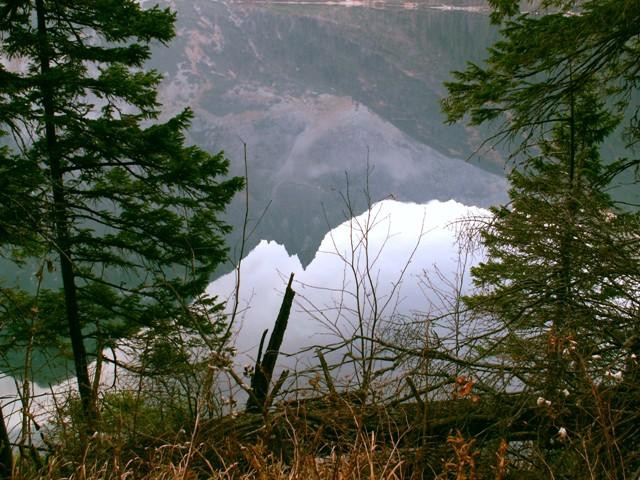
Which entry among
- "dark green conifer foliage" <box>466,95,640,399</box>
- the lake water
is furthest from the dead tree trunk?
the lake water

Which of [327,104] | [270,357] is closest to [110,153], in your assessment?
[270,357]

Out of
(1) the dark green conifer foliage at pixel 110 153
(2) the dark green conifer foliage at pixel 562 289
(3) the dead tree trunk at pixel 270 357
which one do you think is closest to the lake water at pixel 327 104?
(1) the dark green conifer foliage at pixel 110 153

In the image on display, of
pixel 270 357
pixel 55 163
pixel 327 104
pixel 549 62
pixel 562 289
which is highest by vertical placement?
pixel 327 104

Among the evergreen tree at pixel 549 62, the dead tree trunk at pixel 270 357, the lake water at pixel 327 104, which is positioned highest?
the lake water at pixel 327 104

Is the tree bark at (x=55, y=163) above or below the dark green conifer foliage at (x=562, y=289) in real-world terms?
above

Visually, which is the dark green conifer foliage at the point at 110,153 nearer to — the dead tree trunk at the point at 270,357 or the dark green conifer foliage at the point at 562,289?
the dead tree trunk at the point at 270,357

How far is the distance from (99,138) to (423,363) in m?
6.21

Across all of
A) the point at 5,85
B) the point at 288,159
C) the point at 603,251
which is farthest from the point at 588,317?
the point at 288,159

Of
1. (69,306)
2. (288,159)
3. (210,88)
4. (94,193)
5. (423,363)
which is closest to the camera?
(423,363)

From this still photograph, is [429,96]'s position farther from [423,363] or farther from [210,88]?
[423,363]

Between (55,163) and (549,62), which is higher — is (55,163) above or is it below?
above

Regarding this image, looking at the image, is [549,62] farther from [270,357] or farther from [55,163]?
[55,163]

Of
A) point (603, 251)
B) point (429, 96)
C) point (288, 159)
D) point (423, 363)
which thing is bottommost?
point (423, 363)

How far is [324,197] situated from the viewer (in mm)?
110125
